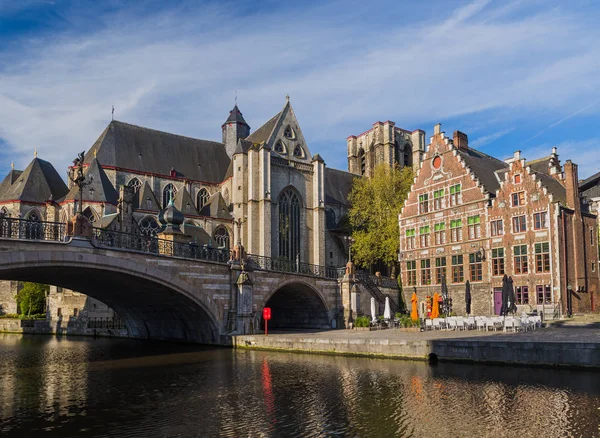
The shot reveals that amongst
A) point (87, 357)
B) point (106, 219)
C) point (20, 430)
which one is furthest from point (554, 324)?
point (106, 219)

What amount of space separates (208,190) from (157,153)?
610cm

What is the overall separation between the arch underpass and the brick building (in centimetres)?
955

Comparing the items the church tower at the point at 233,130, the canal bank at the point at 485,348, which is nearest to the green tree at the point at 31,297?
the church tower at the point at 233,130

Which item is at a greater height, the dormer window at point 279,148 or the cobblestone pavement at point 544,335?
the dormer window at point 279,148

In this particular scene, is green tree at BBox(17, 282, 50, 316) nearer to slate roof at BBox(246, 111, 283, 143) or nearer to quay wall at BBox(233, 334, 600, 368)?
slate roof at BBox(246, 111, 283, 143)

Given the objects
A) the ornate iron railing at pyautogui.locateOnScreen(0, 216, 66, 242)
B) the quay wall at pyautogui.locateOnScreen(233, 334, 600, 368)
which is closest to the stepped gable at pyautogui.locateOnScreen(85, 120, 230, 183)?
the ornate iron railing at pyautogui.locateOnScreen(0, 216, 66, 242)

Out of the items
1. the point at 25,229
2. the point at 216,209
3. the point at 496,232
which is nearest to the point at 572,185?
the point at 496,232

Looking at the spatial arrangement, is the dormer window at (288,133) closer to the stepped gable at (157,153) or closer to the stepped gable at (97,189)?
the stepped gable at (157,153)

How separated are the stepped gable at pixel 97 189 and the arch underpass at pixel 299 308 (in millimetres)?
17314

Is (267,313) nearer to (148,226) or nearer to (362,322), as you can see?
(362,322)

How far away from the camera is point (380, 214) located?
48.9 metres

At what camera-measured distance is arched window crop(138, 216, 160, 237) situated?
47312mm

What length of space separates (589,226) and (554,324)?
35.7ft

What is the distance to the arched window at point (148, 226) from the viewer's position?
4731cm
